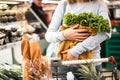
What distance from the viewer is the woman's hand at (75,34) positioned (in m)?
2.01

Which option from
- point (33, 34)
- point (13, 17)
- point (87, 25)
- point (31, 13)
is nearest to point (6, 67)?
point (87, 25)

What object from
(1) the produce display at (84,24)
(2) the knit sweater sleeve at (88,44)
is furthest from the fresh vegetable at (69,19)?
(2) the knit sweater sleeve at (88,44)

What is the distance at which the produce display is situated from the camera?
196 centimetres

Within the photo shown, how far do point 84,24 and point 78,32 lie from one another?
3.1 inches

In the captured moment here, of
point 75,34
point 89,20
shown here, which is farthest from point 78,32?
point 89,20

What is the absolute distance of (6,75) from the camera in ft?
5.74

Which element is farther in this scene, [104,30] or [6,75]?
[104,30]

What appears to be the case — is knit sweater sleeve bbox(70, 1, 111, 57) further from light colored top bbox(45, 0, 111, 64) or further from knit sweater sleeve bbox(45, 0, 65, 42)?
knit sweater sleeve bbox(45, 0, 65, 42)

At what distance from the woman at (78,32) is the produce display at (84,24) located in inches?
1.5

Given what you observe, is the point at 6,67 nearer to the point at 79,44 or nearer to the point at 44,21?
the point at 79,44

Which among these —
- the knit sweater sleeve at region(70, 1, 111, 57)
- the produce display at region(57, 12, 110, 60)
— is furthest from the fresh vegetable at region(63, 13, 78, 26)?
the knit sweater sleeve at region(70, 1, 111, 57)

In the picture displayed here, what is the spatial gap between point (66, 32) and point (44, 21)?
306cm

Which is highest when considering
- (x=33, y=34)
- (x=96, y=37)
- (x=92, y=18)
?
(x=92, y=18)

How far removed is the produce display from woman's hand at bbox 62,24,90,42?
29 mm
